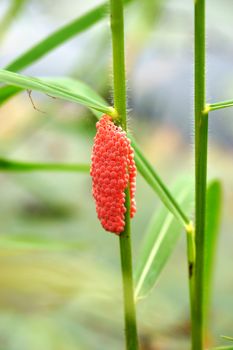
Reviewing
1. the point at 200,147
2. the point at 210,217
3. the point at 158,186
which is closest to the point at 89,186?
the point at 210,217

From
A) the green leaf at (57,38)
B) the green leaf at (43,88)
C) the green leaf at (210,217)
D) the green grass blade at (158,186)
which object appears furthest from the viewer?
the green leaf at (210,217)

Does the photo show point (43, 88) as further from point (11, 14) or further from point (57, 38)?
point (11, 14)

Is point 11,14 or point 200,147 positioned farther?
point 11,14

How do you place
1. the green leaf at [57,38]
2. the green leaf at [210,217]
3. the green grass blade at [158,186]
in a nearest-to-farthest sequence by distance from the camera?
the green grass blade at [158,186] < the green leaf at [57,38] < the green leaf at [210,217]

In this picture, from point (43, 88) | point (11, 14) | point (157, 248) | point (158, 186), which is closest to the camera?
point (43, 88)

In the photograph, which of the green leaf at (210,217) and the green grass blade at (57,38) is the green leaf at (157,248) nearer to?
the green leaf at (210,217)

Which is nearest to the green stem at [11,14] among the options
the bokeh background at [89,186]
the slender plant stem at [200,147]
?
→ the bokeh background at [89,186]

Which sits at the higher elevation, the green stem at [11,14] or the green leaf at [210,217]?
the green stem at [11,14]
